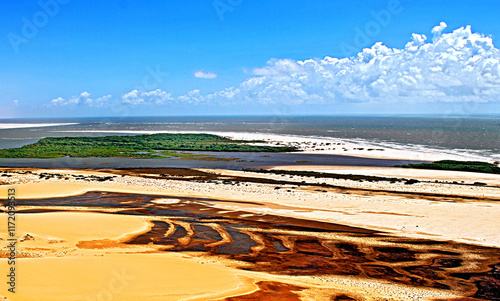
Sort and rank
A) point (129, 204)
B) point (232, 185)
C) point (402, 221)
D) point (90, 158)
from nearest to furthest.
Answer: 1. point (402, 221)
2. point (129, 204)
3. point (232, 185)
4. point (90, 158)

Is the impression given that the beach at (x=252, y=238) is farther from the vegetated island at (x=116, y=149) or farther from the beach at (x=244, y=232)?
the vegetated island at (x=116, y=149)

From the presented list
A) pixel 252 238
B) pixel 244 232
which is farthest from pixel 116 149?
pixel 252 238

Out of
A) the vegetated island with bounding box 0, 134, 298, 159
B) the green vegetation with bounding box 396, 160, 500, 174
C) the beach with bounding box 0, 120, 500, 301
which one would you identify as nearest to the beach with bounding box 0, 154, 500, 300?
the beach with bounding box 0, 120, 500, 301

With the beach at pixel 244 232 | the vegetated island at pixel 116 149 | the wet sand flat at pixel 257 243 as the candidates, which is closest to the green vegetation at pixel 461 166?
the beach at pixel 244 232

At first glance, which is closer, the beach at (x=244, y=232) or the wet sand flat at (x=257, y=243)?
the wet sand flat at (x=257, y=243)

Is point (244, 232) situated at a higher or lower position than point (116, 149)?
lower

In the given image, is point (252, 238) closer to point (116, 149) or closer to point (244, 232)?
point (244, 232)

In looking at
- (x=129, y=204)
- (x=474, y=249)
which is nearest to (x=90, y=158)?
(x=129, y=204)

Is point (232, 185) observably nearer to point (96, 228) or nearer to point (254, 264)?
point (96, 228)
